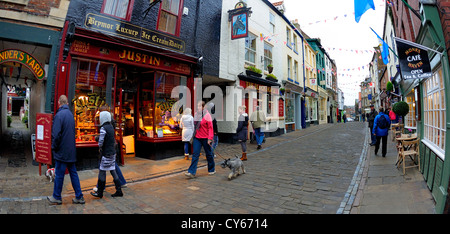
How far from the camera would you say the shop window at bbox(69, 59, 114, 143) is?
6125 mm

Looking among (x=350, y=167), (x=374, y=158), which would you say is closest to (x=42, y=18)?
(x=350, y=167)

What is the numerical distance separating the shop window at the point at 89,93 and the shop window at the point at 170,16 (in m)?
2.62

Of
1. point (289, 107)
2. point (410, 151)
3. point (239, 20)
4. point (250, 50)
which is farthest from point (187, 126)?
point (289, 107)

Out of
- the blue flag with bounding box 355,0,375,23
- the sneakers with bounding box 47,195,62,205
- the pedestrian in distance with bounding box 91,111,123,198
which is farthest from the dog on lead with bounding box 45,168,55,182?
the blue flag with bounding box 355,0,375,23

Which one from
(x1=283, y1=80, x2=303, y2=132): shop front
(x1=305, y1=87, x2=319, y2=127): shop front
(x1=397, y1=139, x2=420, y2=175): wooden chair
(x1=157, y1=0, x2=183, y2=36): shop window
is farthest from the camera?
(x1=305, y1=87, x2=319, y2=127): shop front

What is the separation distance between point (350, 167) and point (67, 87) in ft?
26.9

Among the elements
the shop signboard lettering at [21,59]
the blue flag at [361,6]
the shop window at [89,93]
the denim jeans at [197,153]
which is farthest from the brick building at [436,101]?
the shop signboard lettering at [21,59]

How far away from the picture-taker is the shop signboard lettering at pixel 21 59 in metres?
5.09

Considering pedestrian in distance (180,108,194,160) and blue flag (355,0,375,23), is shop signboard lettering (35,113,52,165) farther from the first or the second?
blue flag (355,0,375,23)

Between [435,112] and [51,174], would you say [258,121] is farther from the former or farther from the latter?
[51,174]

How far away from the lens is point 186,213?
352 cm

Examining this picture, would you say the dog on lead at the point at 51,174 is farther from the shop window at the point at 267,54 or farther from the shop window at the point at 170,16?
the shop window at the point at 267,54

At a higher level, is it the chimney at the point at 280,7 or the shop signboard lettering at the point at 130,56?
the chimney at the point at 280,7

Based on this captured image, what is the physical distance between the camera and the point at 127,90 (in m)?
8.02
